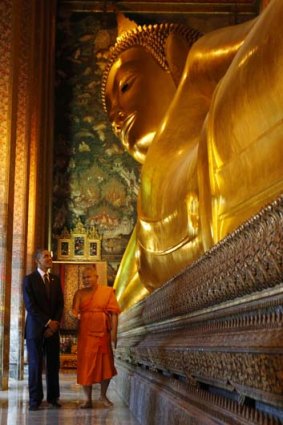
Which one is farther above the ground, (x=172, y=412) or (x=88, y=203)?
(x=88, y=203)

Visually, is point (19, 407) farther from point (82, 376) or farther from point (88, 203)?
point (88, 203)

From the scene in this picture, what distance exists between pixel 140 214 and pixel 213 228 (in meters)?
2.06

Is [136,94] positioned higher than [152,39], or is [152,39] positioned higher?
[152,39]

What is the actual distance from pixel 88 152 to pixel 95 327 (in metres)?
8.03

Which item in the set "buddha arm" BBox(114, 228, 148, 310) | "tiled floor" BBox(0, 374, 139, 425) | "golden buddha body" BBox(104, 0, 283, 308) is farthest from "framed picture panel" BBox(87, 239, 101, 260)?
"tiled floor" BBox(0, 374, 139, 425)

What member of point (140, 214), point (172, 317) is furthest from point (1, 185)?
point (172, 317)

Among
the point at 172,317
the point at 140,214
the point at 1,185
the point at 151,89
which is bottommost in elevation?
the point at 172,317

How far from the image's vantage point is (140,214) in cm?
496

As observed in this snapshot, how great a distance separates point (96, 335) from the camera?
17.1 ft

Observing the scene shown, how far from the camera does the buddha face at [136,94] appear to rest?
6.75 meters

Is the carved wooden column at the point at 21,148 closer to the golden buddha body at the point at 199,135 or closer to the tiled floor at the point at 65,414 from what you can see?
the golden buddha body at the point at 199,135

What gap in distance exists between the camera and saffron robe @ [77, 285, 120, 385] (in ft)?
16.9

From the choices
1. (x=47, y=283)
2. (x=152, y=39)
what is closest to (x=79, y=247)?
(x=152, y=39)

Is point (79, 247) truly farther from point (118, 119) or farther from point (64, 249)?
point (118, 119)
